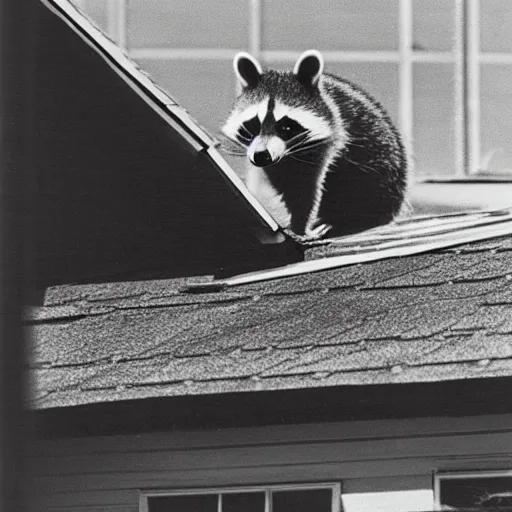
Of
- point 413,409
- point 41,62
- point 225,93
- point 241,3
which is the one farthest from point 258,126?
point 413,409

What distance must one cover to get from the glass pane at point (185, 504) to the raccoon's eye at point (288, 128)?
1614 millimetres

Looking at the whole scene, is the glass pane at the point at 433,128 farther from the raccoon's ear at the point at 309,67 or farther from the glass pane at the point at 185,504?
the glass pane at the point at 185,504

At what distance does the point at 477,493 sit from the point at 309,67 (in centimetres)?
200

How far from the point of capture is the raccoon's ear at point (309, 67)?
184 inches

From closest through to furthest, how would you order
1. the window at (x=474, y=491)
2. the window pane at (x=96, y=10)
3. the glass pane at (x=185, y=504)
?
the window at (x=474, y=491) < the glass pane at (x=185, y=504) < the window pane at (x=96, y=10)

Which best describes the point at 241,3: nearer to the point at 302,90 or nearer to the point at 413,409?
the point at 302,90

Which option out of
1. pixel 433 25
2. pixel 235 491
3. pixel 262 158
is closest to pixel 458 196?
pixel 433 25

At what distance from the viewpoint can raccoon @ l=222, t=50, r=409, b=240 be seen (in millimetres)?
4676

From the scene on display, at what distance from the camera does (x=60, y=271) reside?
471 cm

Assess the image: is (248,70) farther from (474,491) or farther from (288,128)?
(474,491)

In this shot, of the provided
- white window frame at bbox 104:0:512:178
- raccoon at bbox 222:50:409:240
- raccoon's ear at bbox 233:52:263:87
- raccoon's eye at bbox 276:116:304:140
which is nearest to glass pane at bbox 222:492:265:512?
raccoon at bbox 222:50:409:240

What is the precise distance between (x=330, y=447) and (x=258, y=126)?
145 cm

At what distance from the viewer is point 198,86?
15.5 ft

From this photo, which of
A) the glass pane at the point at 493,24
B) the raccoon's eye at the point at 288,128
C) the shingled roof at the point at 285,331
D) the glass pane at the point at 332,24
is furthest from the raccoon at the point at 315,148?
the glass pane at the point at 493,24
